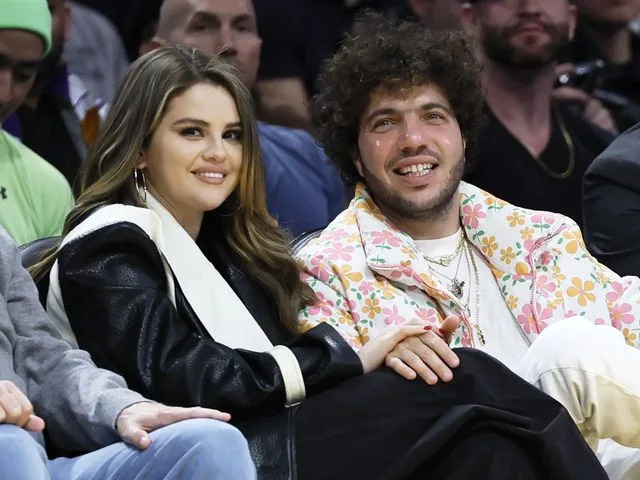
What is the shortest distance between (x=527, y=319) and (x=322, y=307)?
0.45m

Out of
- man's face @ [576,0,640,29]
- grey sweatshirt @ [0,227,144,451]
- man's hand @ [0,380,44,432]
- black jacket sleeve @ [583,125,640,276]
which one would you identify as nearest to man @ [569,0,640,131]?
man's face @ [576,0,640,29]

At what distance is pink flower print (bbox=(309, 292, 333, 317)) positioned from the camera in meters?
3.46

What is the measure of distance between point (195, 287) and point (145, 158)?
33 centimetres

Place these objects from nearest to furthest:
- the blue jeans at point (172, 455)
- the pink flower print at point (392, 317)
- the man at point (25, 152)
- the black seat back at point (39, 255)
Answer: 1. the blue jeans at point (172, 455)
2. the black seat back at point (39, 255)
3. the pink flower print at point (392, 317)
4. the man at point (25, 152)

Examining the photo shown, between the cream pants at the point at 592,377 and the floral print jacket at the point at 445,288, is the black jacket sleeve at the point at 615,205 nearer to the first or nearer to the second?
the floral print jacket at the point at 445,288

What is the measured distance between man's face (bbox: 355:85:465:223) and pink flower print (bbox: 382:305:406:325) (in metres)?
0.30

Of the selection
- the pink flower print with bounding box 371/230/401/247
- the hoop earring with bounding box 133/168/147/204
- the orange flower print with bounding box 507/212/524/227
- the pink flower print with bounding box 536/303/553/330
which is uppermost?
the hoop earring with bounding box 133/168/147/204

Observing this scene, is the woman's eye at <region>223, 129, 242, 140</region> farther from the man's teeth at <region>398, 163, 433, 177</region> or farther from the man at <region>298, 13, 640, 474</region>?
the man's teeth at <region>398, 163, 433, 177</region>

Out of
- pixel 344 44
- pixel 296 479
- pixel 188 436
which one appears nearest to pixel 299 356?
pixel 296 479

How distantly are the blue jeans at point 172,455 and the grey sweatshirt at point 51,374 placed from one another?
0.11m

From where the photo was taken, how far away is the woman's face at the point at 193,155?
3373mm

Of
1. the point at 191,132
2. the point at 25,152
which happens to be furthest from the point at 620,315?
the point at 25,152

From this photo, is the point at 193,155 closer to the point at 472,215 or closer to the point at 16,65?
the point at 472,215

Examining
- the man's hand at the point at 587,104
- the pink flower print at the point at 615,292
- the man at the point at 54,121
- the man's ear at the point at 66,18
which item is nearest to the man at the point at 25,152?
the man at the point at 54,121
